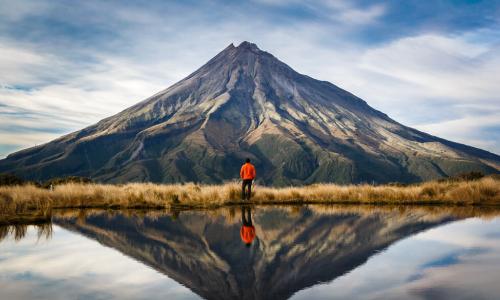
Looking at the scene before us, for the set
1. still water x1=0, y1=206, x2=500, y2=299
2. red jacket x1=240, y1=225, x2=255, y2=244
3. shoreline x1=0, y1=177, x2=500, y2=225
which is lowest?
still water x1=0, y1=206, x2=500, y2=299

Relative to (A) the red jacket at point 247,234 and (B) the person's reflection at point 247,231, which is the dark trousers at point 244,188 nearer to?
(B) the person's reflection at point 247,231

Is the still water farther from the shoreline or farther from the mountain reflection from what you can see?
the shoreline

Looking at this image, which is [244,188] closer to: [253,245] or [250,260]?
[253,245]

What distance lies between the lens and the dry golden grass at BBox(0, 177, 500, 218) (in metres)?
20.6

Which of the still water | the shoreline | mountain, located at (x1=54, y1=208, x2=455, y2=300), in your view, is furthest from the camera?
the shoreline

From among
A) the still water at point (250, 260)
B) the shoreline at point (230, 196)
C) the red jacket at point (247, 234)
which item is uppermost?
the shoreline at point (230, 196)

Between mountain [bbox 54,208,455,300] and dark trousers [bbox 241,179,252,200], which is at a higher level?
dark trousers [bbox 241,179,252,200]

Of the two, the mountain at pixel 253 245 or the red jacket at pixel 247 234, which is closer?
the mountain at pixel 253 245

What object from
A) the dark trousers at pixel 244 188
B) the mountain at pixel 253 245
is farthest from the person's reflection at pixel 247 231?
the dark trousers at pixel 244 188

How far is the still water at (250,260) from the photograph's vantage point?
21.4 ft

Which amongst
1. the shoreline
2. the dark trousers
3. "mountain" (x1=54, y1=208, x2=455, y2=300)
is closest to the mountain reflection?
"mountain" (x1=54, y1=208, x2=455, y2=300)

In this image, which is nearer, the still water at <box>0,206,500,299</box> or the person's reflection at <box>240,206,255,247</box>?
the still water at <box>0,206,500,299</box>

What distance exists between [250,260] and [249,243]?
185cm

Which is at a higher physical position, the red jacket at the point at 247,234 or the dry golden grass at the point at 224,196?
the dry golden grass at the point at 224,196
